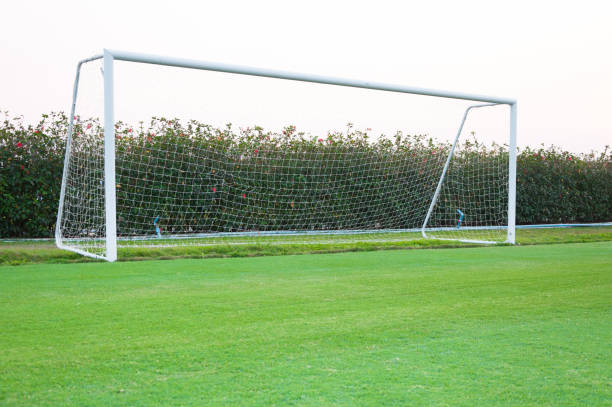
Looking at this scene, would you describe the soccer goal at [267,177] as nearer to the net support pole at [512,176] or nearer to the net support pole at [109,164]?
the net support pole at [512,176]

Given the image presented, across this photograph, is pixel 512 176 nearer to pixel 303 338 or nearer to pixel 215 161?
pixel 215 161

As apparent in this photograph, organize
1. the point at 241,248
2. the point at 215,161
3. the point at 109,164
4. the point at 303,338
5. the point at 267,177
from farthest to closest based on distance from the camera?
the point at 267,177, the point at 215,161, the point at 241,248, the point at 109,164, the point at 303,338

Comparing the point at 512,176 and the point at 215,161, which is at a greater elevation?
the point at 215,161

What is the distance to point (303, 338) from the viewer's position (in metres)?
3.29

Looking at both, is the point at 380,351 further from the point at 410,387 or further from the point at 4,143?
the point at 4,143

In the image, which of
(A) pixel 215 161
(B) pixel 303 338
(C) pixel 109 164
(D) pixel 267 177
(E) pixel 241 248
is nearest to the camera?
(B) pixel 303 338

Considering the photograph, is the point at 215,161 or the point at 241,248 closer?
the point at 241,248

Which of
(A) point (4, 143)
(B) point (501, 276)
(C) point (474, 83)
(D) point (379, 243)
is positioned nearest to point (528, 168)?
(C) point (474, 83)

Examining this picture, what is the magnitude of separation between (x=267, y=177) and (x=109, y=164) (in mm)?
3867

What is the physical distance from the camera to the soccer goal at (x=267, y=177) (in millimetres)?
8406

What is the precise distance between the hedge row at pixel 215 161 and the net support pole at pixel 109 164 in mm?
1037

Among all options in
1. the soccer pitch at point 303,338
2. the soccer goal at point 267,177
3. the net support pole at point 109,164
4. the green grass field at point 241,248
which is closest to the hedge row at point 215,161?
the soccer goal at point 267,177

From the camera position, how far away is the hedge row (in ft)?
31.7

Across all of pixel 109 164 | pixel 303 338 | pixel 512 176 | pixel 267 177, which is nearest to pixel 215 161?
pixel 267 177
